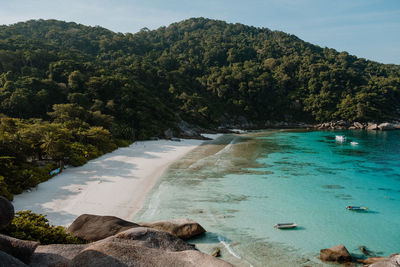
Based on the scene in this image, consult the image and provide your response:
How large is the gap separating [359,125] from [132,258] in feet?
331

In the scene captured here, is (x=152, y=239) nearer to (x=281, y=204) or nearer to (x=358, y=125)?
(x=281, y=204)

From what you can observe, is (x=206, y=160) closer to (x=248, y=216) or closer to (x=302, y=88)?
(x=248, y=216)

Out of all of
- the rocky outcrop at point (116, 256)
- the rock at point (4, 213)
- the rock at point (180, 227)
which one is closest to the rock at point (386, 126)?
the rock at point (180, 227)

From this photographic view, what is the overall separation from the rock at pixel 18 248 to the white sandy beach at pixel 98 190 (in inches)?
401

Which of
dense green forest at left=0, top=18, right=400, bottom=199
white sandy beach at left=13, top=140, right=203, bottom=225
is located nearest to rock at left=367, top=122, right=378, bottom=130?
dense green forest at left=0, top=18, right=400, bottom=199

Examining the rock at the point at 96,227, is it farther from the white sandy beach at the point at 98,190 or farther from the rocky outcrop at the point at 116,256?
the white sandy beach at the point at 98,190

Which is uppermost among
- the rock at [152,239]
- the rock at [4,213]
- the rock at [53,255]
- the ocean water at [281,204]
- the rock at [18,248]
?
the rock at [4,213]

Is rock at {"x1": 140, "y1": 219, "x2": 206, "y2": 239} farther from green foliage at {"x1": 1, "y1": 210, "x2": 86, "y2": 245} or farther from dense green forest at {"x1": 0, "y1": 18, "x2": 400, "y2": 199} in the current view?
dense green forest at {"x1": 0, "y1": 18, "x2": 400, "y2": 199}

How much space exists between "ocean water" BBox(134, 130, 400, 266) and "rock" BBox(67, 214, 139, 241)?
4966 mm

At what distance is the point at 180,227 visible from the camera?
14812mm

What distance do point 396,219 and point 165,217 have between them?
17.5m

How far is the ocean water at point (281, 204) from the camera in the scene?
1445 centimetres

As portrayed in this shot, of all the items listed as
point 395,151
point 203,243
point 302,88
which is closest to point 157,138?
point 203,243

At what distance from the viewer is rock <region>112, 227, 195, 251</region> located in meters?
7.79
